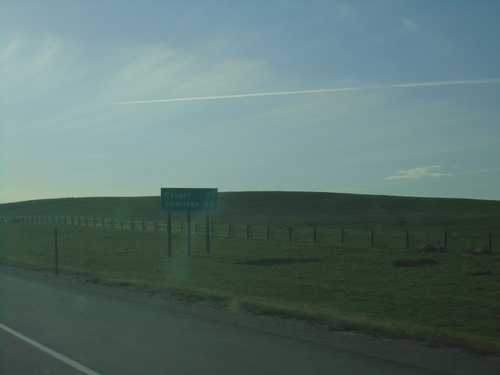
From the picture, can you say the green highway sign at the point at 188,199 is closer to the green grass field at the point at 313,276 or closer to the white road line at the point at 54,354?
the green grass field at the point at 313,276

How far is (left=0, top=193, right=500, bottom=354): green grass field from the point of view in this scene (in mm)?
14709

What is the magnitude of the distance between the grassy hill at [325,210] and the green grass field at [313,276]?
8714 millimetres

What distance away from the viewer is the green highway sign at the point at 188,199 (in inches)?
1698

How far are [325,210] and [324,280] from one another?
7403 cm

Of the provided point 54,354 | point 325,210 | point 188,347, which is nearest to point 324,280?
point 188,347

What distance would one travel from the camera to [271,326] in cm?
1267

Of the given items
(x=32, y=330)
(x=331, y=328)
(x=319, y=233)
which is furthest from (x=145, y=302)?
(x=319, y=233)

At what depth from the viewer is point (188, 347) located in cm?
1040

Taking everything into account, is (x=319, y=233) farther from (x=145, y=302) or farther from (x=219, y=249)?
(x=145, y=302)

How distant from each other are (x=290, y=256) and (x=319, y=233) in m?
20.3

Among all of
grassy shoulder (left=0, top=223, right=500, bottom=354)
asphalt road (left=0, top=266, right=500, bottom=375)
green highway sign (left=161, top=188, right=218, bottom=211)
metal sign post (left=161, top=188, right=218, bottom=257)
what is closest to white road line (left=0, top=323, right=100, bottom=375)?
asphalt road (left=0, top=266, right=500, bottom=375)

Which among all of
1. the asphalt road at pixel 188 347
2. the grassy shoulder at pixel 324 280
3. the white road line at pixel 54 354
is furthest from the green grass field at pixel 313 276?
the white road line at pixel 54 354

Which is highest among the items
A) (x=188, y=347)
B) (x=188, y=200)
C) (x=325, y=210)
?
(x=188, y=200)

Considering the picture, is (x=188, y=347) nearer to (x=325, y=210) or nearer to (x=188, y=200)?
(x=188, y=200)
